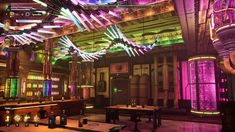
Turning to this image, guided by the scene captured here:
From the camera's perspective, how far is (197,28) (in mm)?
6164

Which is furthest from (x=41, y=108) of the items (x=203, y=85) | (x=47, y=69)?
(x=203, y=85)

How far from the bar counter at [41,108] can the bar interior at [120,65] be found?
0.03 metres

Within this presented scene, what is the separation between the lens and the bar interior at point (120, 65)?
443cm

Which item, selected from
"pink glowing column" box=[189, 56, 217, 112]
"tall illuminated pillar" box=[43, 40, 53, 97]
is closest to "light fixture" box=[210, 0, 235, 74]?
"pink glowing column" box=[189, 56, 217, 112]

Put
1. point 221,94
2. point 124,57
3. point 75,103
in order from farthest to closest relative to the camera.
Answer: point 124,57, point 75,103, point 221,94

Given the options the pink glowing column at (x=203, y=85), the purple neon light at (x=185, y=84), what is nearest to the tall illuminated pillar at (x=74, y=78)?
the purple neon light at (x=185, y=84)

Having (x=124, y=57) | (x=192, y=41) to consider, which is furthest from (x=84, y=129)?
(x=124, y=57)

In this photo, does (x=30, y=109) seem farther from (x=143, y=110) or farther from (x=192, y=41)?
(x=192, y=41)

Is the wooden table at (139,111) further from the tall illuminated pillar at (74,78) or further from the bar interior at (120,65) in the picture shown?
the tall illuminated pillar at (74,78)

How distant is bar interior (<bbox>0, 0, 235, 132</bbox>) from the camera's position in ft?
14.5

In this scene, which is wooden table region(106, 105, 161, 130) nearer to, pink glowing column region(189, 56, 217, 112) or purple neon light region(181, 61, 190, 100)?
pink glowing column region(189, 56, 217, 112)

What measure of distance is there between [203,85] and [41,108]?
5903mm

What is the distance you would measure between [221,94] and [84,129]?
22.7ft

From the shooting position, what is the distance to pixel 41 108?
742 cm
